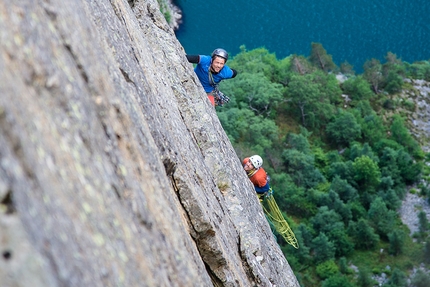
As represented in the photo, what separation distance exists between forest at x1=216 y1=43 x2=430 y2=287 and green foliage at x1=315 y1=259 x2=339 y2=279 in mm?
83

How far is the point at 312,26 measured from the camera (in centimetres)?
6806

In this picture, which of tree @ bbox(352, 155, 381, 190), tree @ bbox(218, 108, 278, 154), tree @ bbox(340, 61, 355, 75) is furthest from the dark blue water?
tree @ bbox(352, 155, 381, 190)

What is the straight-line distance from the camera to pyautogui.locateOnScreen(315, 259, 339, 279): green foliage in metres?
39.8

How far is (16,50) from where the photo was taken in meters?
4.43

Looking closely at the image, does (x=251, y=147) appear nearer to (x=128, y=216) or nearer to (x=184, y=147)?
(x=184, y=147)

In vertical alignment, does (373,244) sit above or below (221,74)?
above

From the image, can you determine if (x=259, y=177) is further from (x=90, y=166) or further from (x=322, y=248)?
(x=322, y=248)

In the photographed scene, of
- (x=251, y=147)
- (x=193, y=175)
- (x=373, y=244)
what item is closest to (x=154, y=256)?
(x=193, y=175)

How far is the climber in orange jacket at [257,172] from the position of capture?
1402 cm

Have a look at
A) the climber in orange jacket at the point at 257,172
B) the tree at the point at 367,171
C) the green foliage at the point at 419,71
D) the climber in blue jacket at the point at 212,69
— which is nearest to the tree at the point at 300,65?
the green foliage at the point at 419,71

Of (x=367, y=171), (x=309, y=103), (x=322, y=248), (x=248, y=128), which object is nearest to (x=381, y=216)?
(x=322, y=248)

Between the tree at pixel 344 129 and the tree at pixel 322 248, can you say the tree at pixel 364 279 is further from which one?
the tree at pixel 344 129

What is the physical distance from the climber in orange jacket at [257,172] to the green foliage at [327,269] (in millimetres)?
26883

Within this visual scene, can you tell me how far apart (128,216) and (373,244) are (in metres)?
40.8
